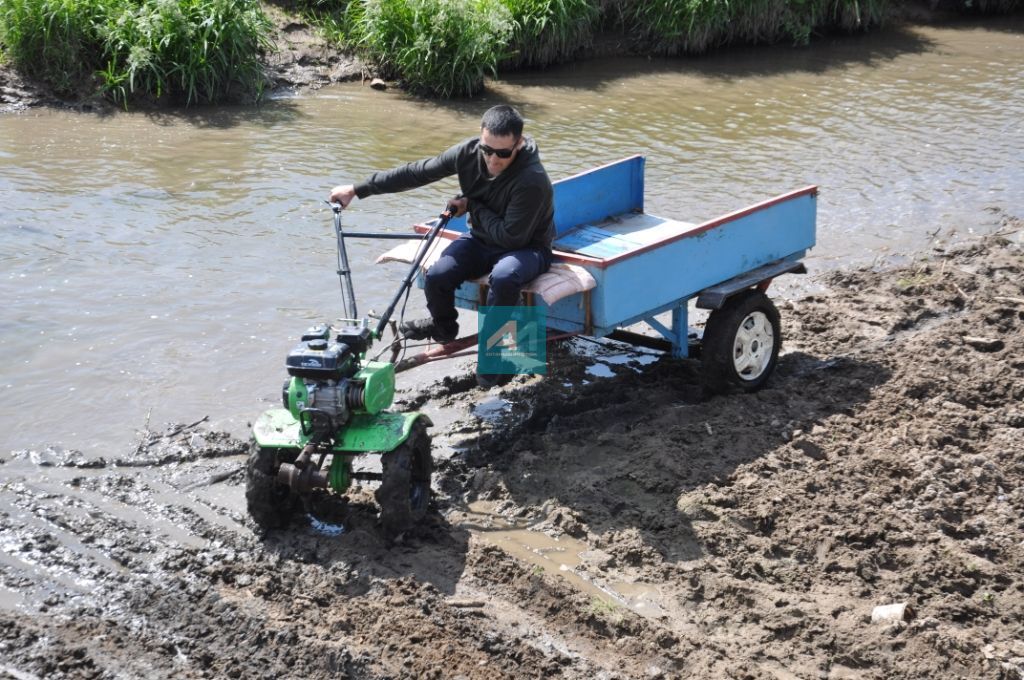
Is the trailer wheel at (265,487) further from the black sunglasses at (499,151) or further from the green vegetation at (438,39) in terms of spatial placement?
the green vegetation at (438,39)

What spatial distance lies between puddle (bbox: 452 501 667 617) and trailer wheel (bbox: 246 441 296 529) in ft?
2.82

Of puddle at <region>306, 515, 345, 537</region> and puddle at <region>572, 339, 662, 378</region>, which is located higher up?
puddle at <region>572, 339, 662, 378</region>

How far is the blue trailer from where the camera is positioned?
21.1 feet

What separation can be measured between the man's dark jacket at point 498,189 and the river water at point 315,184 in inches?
64.3

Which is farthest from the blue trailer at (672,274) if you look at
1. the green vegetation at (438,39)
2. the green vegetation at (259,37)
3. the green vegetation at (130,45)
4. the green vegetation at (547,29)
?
the green vegetation at (547,29)

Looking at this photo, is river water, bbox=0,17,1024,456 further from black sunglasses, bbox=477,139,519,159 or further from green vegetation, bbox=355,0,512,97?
black sunglasses, bbox=477,139,519,159

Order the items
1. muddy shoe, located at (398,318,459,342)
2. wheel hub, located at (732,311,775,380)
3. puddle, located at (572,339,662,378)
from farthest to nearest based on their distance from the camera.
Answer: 1. puddle, located at (572,339,662,378)
2. wheel hub, located at (732,311,775,380)
3. muddy shoe, located at (398,318,459,342)

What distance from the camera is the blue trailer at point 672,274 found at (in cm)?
643

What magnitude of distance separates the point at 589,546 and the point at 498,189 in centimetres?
204

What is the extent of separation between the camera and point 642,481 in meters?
6.09

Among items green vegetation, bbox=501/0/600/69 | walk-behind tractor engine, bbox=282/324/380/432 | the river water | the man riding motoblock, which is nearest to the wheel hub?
the man riding motoblock

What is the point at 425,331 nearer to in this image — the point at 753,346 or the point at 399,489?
the point at 399,489

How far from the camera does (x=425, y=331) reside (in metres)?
6.60

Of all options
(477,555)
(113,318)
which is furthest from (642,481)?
(113,318)
